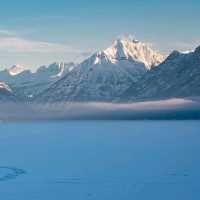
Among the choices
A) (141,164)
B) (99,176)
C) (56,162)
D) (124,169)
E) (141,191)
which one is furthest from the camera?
(56,162)

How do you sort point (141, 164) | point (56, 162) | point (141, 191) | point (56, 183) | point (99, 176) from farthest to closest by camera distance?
point (56, 162)
point (141, 164)
point (99, 176)
point (56, 183)
point (141, 191)

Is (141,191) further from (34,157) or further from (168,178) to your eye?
(34,157)

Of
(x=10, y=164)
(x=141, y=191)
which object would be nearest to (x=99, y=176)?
(x=141, y=191)

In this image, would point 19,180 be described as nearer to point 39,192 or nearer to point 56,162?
point 39,192

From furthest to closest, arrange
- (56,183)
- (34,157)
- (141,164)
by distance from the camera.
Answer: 1. (34,157)
2. (141,164)
3. (56,183)

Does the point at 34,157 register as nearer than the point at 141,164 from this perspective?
No

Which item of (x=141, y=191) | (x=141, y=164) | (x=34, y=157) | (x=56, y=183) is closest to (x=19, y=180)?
(x=56, y=183)

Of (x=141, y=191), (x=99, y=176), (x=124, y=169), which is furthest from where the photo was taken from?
(x=124, y=169)

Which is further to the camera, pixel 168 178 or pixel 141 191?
pixel 168 178

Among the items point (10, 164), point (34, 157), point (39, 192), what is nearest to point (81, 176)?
point (39, 192)
